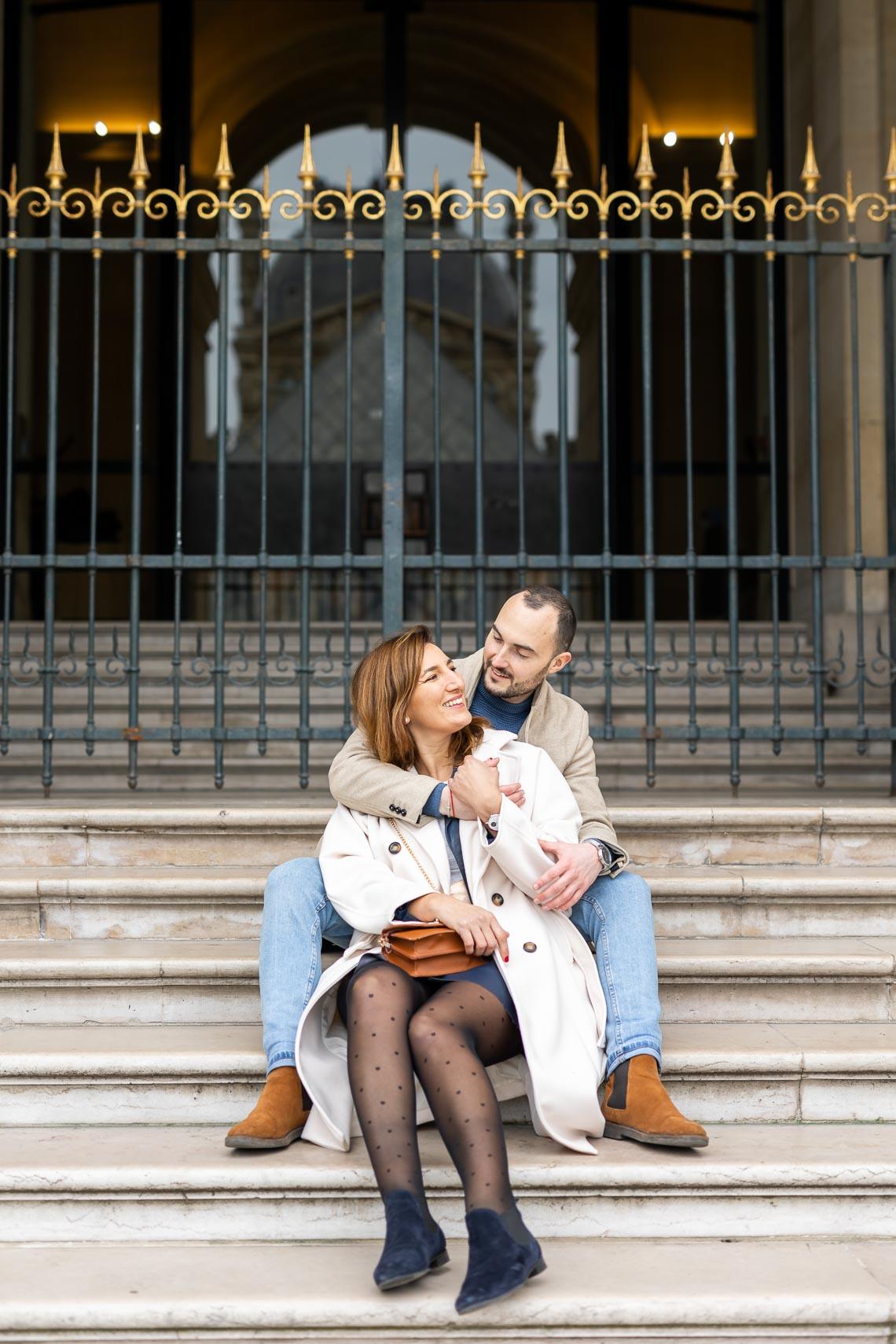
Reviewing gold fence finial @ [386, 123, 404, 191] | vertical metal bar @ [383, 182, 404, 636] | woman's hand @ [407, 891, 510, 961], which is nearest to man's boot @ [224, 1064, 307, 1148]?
woman's hand @ [407, 891, 510, 961]

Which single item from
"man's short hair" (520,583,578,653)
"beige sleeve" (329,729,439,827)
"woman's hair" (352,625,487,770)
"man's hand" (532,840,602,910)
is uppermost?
"man's short hair" (520,583,578,653)

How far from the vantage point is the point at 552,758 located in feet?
11.2

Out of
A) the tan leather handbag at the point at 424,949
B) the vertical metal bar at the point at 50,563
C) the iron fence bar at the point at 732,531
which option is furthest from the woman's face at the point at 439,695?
the vertical metal bar at the point at 50,563

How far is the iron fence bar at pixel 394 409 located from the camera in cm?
463

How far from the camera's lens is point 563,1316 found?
2.39 m

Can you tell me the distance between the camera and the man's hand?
2.94 metres

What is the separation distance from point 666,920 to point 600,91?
7142 millimetres

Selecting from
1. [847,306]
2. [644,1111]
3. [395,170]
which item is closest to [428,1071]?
[644,1111]

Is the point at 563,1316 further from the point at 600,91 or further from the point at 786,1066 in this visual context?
the point at 600,91

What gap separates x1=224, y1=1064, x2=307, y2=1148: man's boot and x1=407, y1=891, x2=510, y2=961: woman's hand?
441 millimetres

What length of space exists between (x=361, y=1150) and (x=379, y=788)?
0.78 metres

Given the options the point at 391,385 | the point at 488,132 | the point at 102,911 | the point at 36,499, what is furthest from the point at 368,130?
the point at 102,911

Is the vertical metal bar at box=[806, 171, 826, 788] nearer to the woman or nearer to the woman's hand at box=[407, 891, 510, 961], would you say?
the woman

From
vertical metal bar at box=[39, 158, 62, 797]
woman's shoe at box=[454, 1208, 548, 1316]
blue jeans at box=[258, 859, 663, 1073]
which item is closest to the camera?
woman's shoe at box=[454, 1208, 548, 1316]
